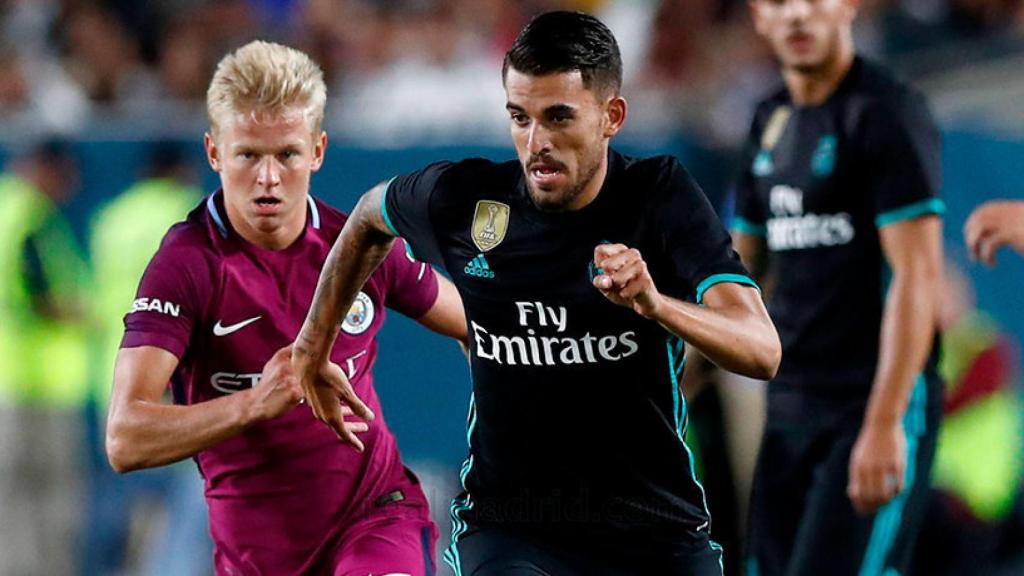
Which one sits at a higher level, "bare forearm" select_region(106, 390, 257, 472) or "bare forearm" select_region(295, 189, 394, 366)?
"bare forearm" select_region(295, 189, 394, 366)

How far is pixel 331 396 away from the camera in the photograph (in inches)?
203

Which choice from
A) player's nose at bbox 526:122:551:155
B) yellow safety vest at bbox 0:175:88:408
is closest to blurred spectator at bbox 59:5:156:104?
yellow safety vest at bbox 0:175:88:408

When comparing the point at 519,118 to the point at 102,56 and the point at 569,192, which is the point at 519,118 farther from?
the point at 102,56

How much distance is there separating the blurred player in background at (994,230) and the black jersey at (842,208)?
48 centimetres

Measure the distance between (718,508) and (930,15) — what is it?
3.79 m

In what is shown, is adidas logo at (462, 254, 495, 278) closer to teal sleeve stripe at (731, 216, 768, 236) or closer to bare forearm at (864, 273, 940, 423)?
bare forearm at (864, 273, 940, 423)

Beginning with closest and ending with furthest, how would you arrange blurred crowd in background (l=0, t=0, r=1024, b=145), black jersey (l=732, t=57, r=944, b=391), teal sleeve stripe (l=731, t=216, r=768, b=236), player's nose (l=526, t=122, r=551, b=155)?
player's nose (l=526, t=122, r=551, b=155), black jersey (l=732, t=57, r=944, b=391), teal sleeve stripe (l=731, t=216, r=768, b=236), blurred crowd in background (l=0, t=0, r=1024, b=145)

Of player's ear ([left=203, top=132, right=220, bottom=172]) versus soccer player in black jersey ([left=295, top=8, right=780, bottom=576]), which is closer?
soccer player in black jersey ([left=295, top=8, right=780, bottom=576])

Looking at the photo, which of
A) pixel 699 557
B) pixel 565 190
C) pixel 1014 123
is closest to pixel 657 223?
pixel 565 190

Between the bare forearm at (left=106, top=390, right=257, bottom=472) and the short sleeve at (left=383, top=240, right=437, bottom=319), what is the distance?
Result: 0.91 metres

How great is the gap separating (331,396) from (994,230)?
2306 millimetres

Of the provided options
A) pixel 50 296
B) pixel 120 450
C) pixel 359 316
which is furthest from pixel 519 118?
pixel 50 296

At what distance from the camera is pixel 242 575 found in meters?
5.58

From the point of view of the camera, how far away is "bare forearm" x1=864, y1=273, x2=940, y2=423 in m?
6.33
